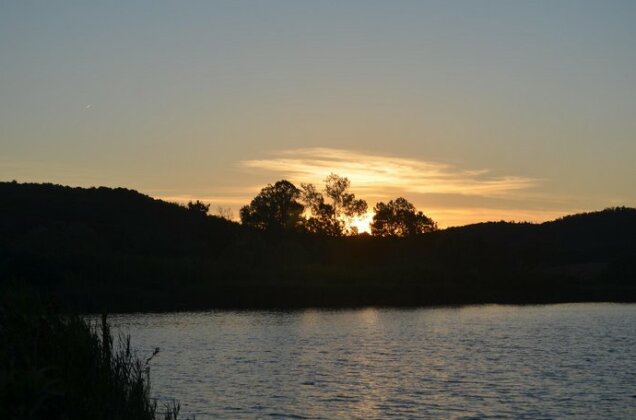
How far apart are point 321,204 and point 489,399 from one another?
139m

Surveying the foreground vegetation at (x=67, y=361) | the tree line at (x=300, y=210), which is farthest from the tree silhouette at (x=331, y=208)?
the foreground vegetation at (x=67, y=361)

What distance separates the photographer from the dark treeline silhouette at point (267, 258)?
108750 millimetres

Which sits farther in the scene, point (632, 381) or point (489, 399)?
point (632, 381)

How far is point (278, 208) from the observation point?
585 ft

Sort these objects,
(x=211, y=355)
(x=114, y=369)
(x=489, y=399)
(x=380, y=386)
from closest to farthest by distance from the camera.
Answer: (x=114, y=369) → (x=489, y=399) → (x=380, y=386) → (x=211, y=355)

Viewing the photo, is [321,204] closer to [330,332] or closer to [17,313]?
[330,332]

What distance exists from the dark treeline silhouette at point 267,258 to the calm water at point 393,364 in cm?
2393

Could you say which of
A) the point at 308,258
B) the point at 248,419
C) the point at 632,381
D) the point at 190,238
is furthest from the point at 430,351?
the point at 190,238

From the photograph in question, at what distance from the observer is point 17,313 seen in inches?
837

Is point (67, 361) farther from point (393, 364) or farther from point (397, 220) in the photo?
point (397, 220)

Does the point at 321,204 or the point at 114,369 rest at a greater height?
the point at 321,204

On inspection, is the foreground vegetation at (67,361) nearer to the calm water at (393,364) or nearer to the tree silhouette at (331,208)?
the calm water at (393,364)

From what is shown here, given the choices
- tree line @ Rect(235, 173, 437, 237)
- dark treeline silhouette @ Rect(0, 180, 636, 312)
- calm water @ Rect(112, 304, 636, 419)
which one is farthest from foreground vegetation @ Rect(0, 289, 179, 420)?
tree line @ Rect(235, 173, 437, 237)

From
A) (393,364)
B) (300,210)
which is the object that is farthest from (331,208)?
(393,364)
